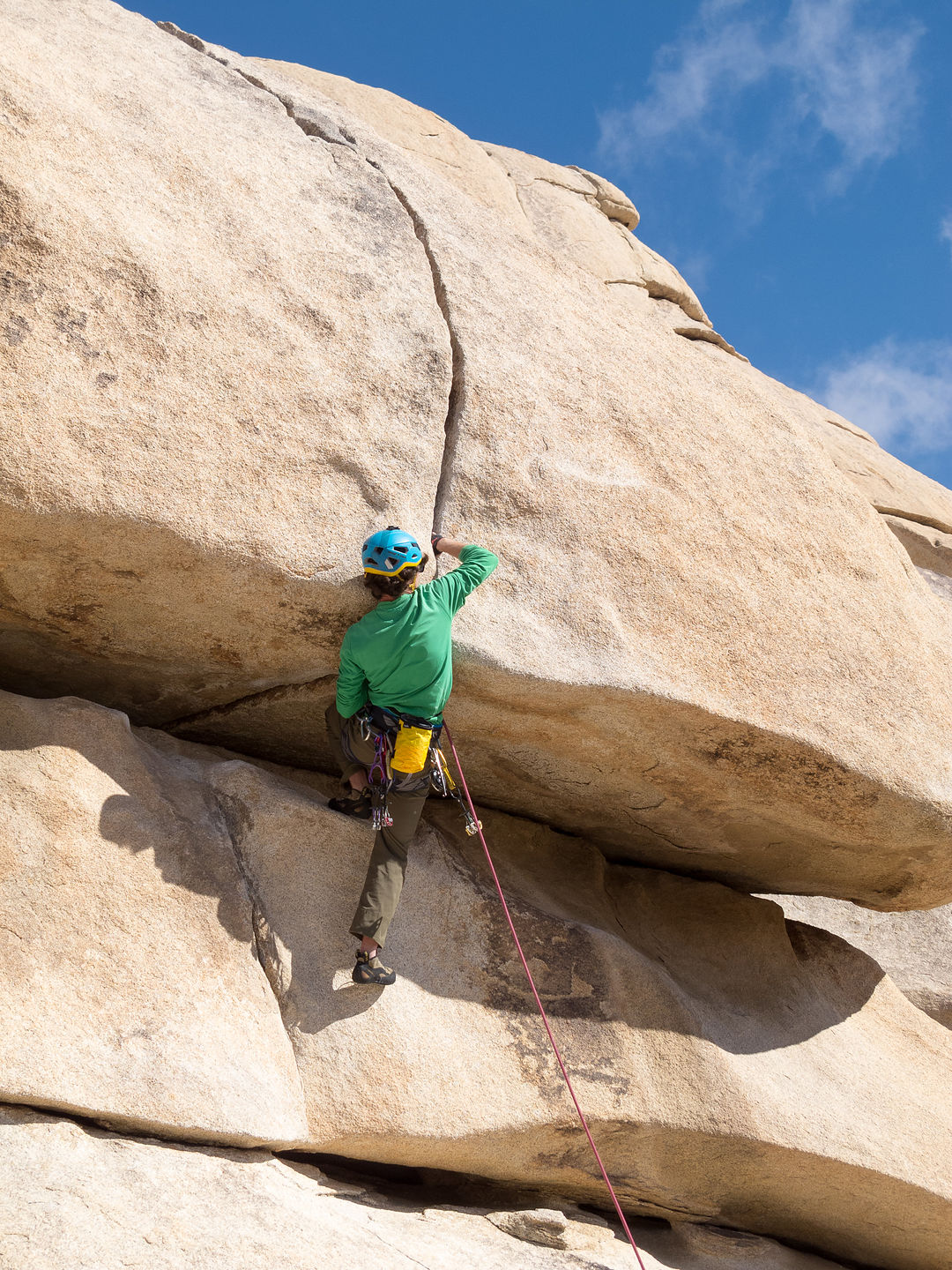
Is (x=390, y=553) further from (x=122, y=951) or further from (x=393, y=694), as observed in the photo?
(x=122, y=951)

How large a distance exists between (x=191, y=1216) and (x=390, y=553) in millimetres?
2674

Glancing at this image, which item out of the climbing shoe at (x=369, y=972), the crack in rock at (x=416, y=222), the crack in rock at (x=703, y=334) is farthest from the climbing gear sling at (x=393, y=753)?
the crack in rock at (x=703, y=334)

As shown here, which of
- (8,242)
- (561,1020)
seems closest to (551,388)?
(8,242)

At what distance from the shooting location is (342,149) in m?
6.05

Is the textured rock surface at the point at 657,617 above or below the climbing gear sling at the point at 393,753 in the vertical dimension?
above

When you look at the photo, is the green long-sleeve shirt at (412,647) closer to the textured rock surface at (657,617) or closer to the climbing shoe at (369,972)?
A: the textured rock surface at (657,617)

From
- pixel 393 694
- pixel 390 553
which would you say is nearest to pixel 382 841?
pixel 393 694

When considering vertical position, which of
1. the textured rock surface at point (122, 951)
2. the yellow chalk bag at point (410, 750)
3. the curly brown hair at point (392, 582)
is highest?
the curly brown hair at point (392, 582)

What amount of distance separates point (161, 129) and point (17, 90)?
71 cm

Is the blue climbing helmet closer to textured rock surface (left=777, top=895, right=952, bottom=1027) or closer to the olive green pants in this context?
the olive green pants

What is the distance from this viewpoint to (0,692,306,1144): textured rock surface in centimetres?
389

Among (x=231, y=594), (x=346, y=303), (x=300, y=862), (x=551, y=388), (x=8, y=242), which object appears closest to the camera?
(x=8, y=242)

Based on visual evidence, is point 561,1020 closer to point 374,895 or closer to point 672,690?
point 374,895

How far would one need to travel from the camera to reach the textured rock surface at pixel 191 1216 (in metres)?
3.40
